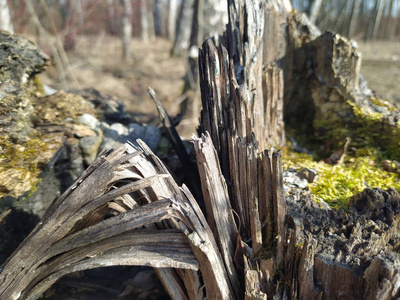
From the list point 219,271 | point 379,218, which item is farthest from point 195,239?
point 379,218

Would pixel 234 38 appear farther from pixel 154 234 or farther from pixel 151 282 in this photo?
pixel 151 282

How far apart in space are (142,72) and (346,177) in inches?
489

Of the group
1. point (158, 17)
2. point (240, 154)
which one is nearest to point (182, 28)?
point (240, 154)

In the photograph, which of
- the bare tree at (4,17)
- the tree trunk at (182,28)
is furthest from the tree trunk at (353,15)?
the bare tree at (4,17)

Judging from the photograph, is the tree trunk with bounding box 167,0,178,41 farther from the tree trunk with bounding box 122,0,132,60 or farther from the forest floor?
Answer: the tree trunk with bounding box 122,0,132,60

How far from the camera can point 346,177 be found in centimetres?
271

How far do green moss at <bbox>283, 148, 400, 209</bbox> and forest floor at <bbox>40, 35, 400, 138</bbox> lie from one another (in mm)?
5152

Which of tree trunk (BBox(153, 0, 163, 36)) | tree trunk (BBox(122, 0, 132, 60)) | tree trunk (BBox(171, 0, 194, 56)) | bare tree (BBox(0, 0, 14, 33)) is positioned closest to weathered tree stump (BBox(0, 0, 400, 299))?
bare tree (BBox(0, 0, 14, 33))

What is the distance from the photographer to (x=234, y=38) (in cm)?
271

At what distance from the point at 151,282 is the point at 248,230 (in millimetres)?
1109

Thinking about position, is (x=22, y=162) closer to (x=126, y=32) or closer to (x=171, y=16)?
(x=126, y=32)

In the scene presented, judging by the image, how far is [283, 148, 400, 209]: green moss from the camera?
247 centimetres

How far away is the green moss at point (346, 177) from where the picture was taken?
247cm

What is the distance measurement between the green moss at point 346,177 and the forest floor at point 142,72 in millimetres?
5152
